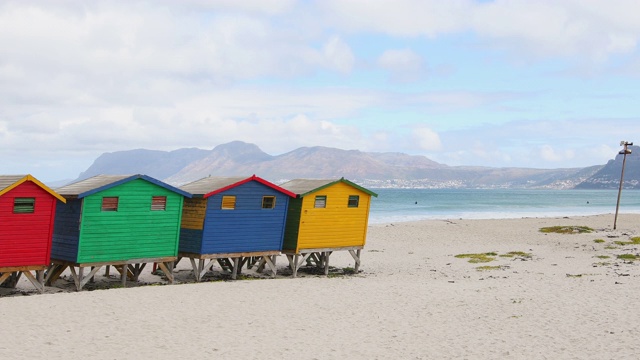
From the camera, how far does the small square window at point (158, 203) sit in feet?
84.1

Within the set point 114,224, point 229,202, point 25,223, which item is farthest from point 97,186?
point 229,202

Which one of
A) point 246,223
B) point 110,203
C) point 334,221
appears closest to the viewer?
point 110,203

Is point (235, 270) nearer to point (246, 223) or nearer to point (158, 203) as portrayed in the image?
point (246, 223)

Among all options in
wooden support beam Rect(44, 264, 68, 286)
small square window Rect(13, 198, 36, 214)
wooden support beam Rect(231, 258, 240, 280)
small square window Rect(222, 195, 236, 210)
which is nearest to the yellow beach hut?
wooden support beam Rect(231, 258, 240, 280)

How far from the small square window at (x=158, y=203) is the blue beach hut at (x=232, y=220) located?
1.32 meters

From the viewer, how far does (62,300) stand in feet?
71.1

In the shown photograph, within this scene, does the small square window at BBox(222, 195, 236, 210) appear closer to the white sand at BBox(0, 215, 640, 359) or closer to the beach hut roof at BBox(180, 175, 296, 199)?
the beach hut roof at BBox(180, 175, 296, 199)

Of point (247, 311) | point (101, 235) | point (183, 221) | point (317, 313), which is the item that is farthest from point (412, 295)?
point (101, 235)

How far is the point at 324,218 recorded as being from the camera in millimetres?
30672

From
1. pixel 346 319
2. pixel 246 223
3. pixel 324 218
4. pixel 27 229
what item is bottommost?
pixel 346 319

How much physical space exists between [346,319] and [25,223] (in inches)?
429

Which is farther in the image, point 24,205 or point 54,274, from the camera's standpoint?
point 54,274

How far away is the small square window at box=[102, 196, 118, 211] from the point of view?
2408 cm

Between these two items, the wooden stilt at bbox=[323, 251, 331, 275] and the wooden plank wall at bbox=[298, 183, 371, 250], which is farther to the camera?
the wooden stilt at bbox=[323, 251, 331, 275]
